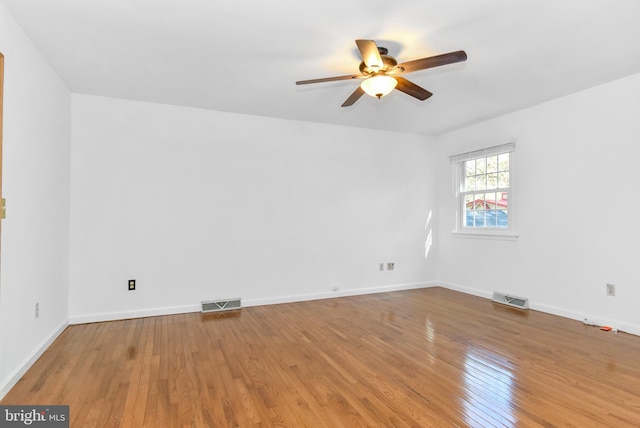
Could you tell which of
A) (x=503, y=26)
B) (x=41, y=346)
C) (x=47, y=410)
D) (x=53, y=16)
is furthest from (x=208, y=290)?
(x=503, y=26)

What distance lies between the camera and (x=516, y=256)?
4.16 meters

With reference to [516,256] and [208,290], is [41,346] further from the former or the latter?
[516,256]

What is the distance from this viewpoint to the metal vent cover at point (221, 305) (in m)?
3.87

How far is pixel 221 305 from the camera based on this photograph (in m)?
3.95

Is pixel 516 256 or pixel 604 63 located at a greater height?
pixel 604 63

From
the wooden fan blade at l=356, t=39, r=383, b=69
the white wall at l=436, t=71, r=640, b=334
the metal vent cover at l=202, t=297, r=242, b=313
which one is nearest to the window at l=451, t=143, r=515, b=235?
the white wall at l=436, t=71, r=640, b=334

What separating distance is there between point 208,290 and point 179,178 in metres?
1.35

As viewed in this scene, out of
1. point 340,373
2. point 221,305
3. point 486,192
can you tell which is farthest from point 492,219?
point 221,305

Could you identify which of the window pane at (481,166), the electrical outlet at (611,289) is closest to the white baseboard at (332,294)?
the window pane at (481,166)

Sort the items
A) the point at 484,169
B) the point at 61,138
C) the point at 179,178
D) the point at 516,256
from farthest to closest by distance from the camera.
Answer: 1. the point at 484,169
2. the point at 516,256
3. the point at 179,178
4. the point at 61,138

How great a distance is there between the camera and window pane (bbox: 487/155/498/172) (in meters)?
4.48

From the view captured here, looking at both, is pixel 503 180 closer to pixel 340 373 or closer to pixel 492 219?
pixel 492 219

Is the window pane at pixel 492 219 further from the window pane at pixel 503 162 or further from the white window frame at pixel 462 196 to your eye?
the window pane at pixel 503 162

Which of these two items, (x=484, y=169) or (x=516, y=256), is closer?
(x=516, y=256)
